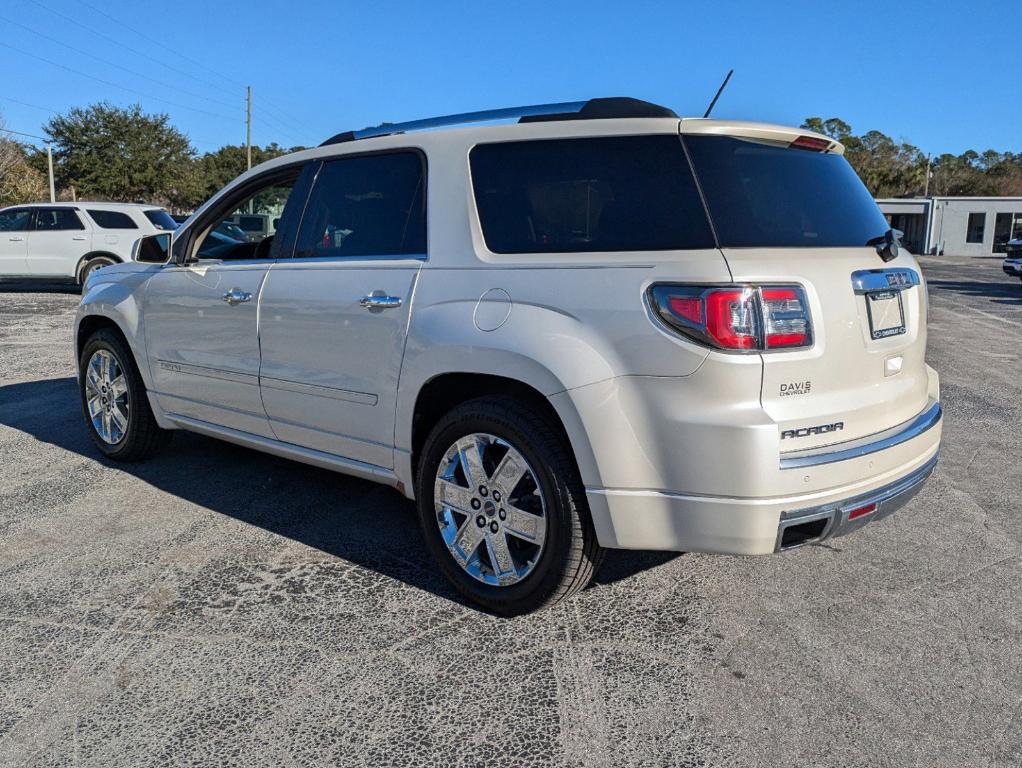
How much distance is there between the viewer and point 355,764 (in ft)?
8.23

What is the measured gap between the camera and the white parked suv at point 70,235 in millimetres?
16297

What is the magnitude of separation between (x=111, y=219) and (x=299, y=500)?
13.8m

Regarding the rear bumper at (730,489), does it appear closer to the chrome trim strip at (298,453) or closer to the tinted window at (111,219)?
the chrome trim strip at (298,453)

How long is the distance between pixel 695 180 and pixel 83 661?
2785 millimetres

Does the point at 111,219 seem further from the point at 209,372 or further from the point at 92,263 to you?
the point at 209,372

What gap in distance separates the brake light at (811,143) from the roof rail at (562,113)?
20.8 inches

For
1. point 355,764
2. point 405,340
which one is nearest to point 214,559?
point 405,340

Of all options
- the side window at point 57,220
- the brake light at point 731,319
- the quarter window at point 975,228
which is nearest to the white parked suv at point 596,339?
the brake light at point 731,319

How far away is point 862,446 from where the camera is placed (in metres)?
3.04

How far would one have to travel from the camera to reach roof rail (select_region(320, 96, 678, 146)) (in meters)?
3.22

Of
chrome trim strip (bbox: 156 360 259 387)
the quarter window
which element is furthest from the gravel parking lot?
the quarter window

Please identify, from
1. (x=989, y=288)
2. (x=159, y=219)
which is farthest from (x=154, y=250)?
(x=989, y=288)

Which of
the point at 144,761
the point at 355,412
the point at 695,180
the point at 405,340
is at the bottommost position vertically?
the point at 144,761

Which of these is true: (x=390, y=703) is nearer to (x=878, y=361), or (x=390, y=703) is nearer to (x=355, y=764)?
(x=355, y=764)
